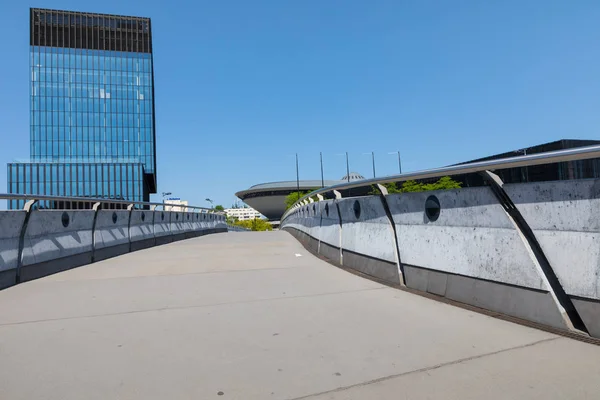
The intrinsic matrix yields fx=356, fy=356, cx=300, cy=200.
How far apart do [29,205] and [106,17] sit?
9987cm

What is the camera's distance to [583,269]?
117 inches

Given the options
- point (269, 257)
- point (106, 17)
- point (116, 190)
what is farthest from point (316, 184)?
point (269, 257)

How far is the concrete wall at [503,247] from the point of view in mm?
3000

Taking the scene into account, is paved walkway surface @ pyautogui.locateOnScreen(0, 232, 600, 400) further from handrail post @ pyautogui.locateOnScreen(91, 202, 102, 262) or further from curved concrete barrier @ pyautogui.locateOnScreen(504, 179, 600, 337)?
handrail post @ pyautogui.locateOnScreen(91, 202, 102, 262)

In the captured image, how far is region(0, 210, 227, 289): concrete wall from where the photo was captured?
18.5ft

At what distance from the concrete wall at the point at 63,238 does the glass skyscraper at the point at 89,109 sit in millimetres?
69033

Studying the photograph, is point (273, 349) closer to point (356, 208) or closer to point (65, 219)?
point (356, 208)

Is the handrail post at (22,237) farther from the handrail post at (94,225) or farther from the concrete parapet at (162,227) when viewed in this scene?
the concrete parapet at (162,227)

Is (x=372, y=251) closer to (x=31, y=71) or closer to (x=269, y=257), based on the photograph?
(x=269, y=257)

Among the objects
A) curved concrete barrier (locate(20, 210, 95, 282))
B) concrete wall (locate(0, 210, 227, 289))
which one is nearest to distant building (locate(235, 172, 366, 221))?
concrete wall (locate(0, 210, 227, 289))

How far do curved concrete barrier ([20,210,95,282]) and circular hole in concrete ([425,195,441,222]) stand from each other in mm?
6421

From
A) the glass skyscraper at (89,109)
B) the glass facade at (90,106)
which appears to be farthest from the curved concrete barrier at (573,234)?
the glass facade at (90,106)

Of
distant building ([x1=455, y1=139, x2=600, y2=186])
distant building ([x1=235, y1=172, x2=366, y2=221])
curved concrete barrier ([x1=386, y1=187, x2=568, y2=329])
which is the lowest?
curved concrete barrier ([x1=386, y1=187, x2=568, y2=329])

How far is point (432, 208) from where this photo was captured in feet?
15.0
